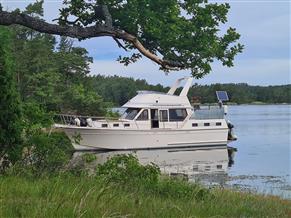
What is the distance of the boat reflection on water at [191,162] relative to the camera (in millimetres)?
23850

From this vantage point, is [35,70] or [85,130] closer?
[85,130]

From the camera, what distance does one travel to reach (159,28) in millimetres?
8555

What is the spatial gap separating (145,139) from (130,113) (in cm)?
220

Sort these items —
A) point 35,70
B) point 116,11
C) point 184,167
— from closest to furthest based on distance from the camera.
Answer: point 116,11 < point 184,167 < point 35,70

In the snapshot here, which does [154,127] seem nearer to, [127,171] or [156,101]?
[156,101]

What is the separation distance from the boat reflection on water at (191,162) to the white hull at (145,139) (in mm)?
956

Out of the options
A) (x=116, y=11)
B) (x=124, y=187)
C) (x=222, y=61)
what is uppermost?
(x=116, y=11)

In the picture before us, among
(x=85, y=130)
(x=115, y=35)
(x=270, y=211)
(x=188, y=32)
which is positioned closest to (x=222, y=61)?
(x=188, y=32)

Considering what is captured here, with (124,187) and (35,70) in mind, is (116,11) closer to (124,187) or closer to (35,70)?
(124,187)

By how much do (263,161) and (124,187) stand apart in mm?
22040

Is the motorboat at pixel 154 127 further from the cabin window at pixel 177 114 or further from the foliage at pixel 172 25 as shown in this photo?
the foliage at pixel 172 25

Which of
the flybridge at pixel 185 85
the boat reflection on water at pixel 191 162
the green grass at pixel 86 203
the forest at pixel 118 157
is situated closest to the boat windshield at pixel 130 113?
the boat reflection on water at pixel 191 162

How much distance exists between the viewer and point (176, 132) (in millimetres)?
39906

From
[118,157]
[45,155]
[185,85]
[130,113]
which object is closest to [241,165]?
[130,113]
